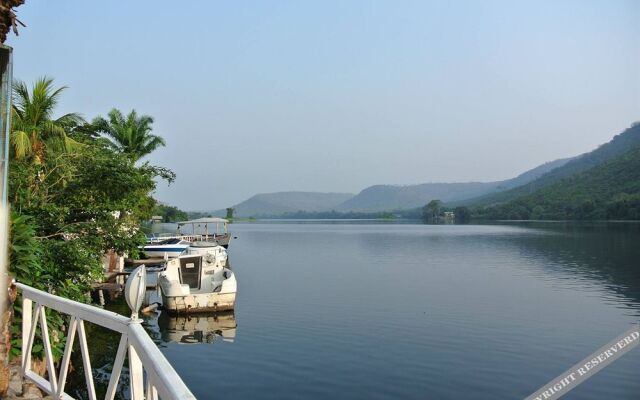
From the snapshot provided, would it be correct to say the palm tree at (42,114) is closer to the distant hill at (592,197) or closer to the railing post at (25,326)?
→ the railing post at (25,326)

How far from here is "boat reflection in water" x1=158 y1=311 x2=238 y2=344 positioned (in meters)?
19.1

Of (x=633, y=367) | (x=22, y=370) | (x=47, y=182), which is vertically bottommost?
(x=633, y=367)

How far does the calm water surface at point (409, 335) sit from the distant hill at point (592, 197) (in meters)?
103

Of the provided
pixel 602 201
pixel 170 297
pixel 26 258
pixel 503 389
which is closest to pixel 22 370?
pixel 26 258

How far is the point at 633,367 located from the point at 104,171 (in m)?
16.9

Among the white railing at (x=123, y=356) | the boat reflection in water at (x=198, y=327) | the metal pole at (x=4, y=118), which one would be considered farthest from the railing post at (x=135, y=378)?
the boat reflection in water at (x=198, y=327)

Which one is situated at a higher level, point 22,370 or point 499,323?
point 22,370

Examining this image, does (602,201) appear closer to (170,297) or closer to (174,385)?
(170,297)

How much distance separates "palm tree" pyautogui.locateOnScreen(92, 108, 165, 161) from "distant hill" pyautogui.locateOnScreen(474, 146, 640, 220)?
382 ft

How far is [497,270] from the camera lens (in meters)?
41.2

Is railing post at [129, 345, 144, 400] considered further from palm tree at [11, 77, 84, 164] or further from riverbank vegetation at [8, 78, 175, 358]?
palm tree at [11, 77, 84, 164]

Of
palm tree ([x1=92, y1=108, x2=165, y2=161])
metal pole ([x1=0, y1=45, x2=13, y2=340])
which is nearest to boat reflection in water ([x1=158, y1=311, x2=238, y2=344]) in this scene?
metal pole ([x1=0, y1=45, x2=13, y2=340])

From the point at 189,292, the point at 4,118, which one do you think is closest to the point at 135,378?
the point at 4,118

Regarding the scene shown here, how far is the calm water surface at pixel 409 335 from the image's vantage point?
45.4 ft
